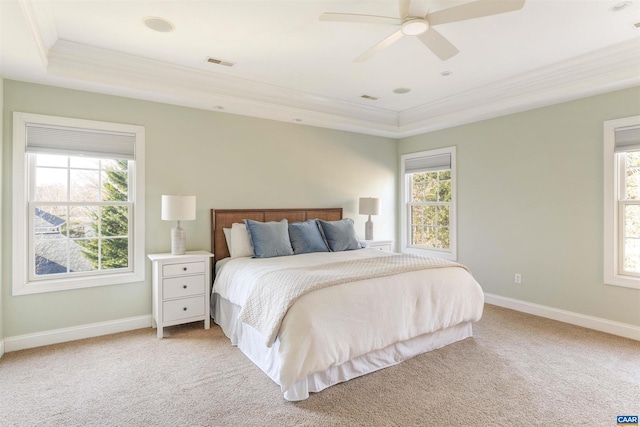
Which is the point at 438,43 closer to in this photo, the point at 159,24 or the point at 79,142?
the point at 159,24

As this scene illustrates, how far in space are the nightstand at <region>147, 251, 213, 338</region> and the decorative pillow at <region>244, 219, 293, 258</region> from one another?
52 cm

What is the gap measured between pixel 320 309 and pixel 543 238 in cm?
308

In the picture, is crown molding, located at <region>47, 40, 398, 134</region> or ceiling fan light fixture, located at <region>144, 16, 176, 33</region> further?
crown molding, located at <region>47, 40, 398, 134</region>

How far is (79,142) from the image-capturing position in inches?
129

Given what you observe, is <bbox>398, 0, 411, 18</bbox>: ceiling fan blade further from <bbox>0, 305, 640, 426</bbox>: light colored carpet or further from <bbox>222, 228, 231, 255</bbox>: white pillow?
<bbox>222, 228, 231, 255</bbox>: white pillow

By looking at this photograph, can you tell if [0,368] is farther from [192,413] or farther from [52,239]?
[192,413]

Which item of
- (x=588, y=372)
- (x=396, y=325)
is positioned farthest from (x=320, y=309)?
(x=588, y=372)

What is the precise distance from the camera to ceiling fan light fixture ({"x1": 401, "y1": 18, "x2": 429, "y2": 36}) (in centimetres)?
228

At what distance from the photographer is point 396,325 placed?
264cm

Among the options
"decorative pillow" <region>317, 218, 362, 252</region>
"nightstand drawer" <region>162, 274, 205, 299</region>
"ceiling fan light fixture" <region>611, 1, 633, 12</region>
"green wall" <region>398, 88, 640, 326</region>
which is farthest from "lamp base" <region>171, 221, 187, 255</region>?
"ceiling fan light fixture" <region>611, 1, 633, 12</region>

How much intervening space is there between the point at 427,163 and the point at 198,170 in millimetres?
3387

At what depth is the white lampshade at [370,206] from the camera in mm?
5004

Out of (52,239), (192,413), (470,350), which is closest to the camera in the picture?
(192,413)

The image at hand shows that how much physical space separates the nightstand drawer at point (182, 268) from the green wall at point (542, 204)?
3.54 m
